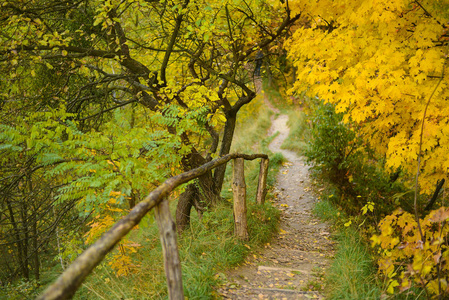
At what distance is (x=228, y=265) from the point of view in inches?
155

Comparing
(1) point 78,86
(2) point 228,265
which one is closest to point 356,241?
(2) point 228,265

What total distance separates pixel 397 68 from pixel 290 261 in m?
3.32

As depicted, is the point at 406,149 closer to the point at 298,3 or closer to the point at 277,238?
the point at 277,238

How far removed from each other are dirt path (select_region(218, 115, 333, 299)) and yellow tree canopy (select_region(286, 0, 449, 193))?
1.95 m

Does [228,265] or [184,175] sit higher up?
[184,175]

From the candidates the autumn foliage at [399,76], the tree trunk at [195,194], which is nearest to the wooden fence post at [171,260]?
the autumn foliage at [399,76]

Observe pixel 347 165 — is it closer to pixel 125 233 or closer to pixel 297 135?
pixel 297 135

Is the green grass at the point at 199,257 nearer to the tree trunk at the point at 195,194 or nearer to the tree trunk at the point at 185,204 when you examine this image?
the tree trunk at the point at 195,194

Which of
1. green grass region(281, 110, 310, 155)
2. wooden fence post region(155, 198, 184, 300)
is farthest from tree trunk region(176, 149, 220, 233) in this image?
green grass region(281, 110, 310, 155)

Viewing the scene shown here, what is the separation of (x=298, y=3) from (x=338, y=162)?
419 centimetres

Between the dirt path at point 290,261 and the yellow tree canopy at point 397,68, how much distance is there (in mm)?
1952

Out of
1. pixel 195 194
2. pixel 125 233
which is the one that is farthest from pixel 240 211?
pixel 125 233

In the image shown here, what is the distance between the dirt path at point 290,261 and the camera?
11.3ft

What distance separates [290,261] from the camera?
4691 millimetres
